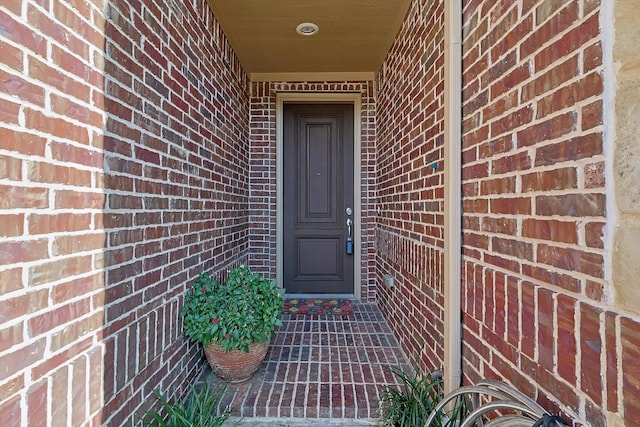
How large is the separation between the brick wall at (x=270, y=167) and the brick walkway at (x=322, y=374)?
0.97 m

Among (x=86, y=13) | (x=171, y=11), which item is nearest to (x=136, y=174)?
(x=86, y=13)

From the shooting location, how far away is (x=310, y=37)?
3.05m

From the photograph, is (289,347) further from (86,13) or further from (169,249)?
(86,13)

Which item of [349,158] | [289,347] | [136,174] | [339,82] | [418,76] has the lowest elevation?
[289,347]

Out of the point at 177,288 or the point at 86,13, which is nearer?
the point at 86,13

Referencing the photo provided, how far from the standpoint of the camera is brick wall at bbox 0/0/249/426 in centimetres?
93

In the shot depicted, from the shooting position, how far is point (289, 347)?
8.68 feet

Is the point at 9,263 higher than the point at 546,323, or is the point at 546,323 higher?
the point at 9,263

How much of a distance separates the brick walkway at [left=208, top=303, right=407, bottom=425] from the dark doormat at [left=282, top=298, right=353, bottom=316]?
0.30 meters

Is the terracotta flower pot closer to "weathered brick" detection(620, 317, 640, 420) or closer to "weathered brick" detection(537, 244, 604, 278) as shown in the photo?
"weathered brick" detection(537, 244, 604, 278)

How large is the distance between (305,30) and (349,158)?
1469 millimetres

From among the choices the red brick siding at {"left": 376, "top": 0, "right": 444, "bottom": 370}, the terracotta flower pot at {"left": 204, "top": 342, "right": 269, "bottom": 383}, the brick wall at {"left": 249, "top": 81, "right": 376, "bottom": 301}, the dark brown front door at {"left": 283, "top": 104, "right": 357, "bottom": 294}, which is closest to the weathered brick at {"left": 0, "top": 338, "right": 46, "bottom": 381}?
the terracotta flower pot at {"left": 204, "top": 342, "right": 269, "bottom": 383}

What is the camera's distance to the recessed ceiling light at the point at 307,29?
9.28 ft

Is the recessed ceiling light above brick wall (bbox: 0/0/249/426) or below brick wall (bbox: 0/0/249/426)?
above
